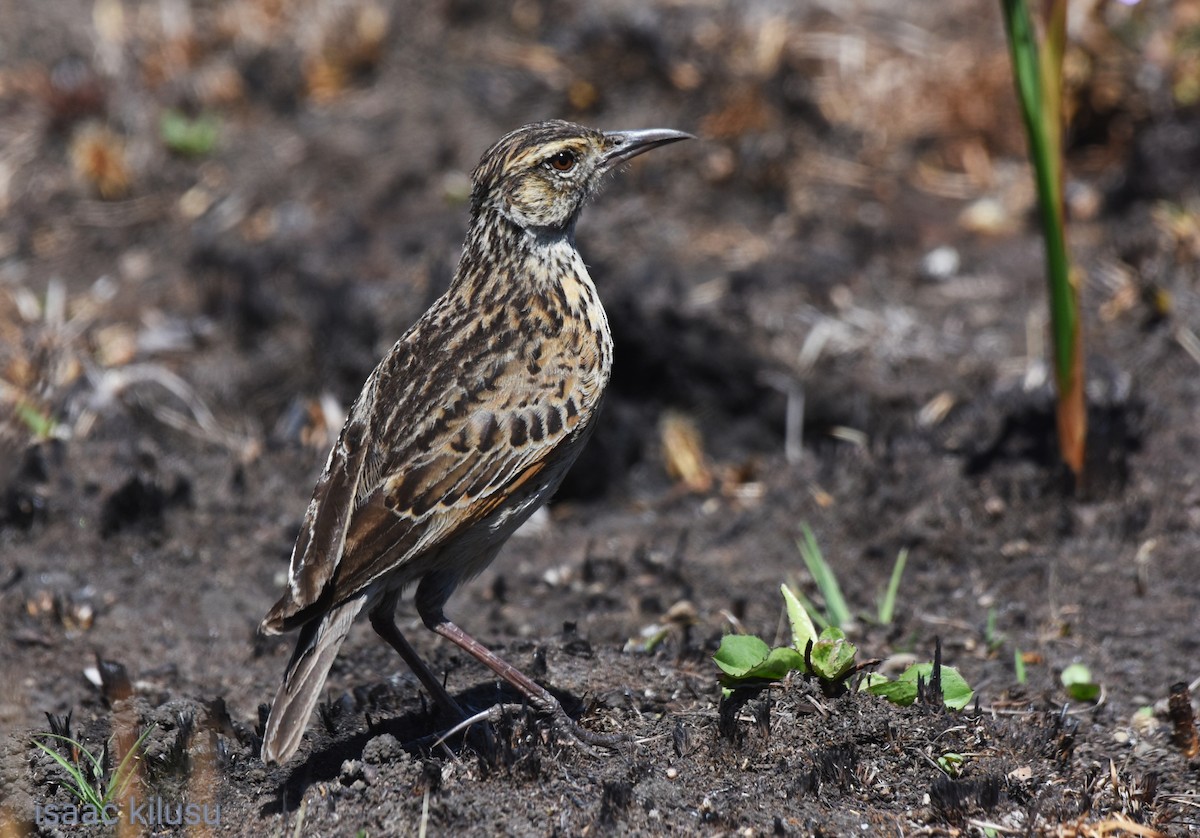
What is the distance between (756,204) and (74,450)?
4.43 metres

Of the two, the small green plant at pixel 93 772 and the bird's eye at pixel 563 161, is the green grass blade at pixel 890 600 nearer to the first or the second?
the bird's eye at pixel 563 161

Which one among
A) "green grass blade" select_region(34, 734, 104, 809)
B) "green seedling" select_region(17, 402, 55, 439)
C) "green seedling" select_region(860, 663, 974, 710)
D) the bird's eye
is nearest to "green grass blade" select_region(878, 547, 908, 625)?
"green seedling" select_region(860, 663, 974, 710)

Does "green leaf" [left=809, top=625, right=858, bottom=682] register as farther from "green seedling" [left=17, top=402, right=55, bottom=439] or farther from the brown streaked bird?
"green seedling" [left=17, top=402, right=55, bottom=439]

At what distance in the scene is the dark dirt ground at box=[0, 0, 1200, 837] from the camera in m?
4.60

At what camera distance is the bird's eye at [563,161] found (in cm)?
545

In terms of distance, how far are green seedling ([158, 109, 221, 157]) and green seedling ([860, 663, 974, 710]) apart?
6.75m

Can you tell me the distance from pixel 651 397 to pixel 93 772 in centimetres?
385

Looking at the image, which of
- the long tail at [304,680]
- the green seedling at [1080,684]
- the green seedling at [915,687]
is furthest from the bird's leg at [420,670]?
the green seedling at [1080,684]

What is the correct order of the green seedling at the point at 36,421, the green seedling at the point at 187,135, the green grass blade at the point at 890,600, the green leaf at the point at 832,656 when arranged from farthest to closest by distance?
the green seedling at the point at 187,135 < the green seedling at the point at 36,421 < the green grass blade at the point at 890,600 < the green leaf at the point at 832,656

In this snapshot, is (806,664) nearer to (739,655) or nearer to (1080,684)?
(739,655)

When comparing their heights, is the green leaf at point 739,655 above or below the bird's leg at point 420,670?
above

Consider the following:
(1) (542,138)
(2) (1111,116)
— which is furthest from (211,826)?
(2) (1111,116)

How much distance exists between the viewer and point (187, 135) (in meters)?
9.73

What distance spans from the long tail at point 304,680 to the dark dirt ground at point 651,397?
0.24 m
